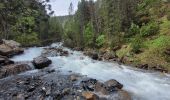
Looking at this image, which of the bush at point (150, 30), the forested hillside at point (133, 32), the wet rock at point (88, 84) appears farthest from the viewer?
the bush at point (150, 30)

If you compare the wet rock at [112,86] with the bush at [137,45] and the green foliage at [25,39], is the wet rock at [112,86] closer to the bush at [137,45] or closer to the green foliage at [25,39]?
the bush at [137,45]

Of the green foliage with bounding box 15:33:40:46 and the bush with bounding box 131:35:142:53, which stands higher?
the bush with bounding box 131:35:142:53

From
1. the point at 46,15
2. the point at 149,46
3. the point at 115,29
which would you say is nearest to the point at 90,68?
the point at 149,46

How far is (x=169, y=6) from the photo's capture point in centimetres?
3891

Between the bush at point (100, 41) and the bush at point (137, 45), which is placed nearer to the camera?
the bush at point (137, 45)

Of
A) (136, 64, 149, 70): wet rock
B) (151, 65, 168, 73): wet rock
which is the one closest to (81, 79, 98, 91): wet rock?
(151, 65, 168, 73): wet rock

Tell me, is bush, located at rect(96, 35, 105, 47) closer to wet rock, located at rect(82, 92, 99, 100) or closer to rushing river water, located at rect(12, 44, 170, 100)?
rushing river water, located at rect(12, 44, 170, 100)

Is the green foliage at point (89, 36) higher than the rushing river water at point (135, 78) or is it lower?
higher

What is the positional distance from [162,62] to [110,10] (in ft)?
73.7

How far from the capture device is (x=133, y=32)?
3459cm

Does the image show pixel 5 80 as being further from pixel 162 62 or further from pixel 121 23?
pixel 121 23

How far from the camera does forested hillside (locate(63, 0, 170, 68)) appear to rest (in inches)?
984

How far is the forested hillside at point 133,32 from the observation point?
24984 mm

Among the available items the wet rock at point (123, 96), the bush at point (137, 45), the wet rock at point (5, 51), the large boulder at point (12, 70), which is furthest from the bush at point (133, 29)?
the wet rock at point (123, 96)
